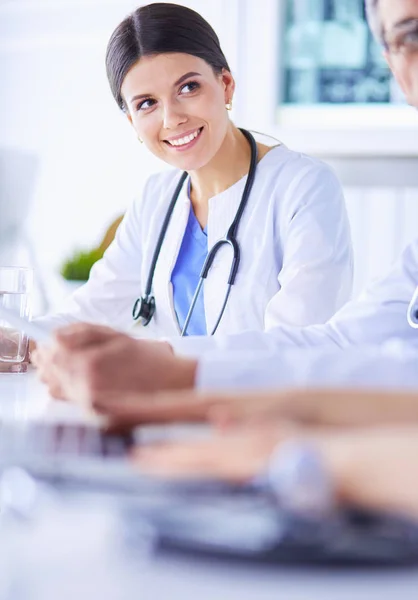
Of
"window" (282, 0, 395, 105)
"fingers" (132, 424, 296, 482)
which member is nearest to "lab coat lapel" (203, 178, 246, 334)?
"fingers" (132, 424, 296, 482)

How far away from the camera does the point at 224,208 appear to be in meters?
1.46

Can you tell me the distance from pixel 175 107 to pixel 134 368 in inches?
31.6

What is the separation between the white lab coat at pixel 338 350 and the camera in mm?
715

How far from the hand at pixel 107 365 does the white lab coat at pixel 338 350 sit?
0.03 meters

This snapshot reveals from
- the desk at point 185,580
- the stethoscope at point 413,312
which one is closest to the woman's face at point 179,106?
the stethoscope at point 413,312

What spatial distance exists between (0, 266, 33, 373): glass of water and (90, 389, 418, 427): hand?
1.62 feet

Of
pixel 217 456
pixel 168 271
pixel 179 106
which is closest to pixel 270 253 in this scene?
pixel 168 271

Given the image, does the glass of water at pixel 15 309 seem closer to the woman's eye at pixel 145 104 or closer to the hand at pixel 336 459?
the woman's eye at pixel 145 104

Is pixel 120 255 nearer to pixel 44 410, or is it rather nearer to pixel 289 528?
pixel 44 410

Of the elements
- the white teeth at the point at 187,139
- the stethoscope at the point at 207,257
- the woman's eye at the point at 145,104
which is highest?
the woman's eye at the point at 145,104

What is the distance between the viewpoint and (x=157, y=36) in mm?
1363

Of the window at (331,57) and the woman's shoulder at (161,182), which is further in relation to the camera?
the window at (331,57)

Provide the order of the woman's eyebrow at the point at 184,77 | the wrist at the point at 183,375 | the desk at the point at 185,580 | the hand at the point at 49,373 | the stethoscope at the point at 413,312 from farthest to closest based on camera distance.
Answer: the woman's eyebrow at the point at 184,77, the stethoscope at the point at 413,312, the hand at the point at 49,373, the wrist at the point at 183,375, the desk at the point at 185,580

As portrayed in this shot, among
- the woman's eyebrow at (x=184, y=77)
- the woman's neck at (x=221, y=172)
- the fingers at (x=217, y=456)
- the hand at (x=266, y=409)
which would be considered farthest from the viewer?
the woman's neck at (x=221, y=172)
